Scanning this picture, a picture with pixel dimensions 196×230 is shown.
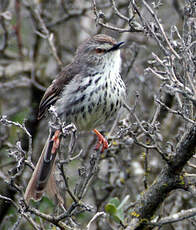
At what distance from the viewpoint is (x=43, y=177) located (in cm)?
456

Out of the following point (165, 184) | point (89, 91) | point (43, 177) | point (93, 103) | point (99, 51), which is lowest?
point (43, 177)

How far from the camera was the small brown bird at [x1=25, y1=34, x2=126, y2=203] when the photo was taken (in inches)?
194

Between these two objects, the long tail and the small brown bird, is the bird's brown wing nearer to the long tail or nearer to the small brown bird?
the small brown bird

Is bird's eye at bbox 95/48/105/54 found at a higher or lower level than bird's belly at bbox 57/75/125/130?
higher

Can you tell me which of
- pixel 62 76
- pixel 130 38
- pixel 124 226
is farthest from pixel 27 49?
pixel 124 226

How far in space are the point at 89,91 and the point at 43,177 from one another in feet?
3.42

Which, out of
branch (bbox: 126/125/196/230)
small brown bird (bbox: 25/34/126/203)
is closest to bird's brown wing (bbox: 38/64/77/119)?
small brown bird (bbox: 25/34/126/203)

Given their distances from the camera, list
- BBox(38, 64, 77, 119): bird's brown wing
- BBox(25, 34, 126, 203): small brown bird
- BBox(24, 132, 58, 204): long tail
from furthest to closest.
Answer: BBox(38, 64, 77, 119): bird's brown wing < BBox(25, 34, 126, 203): small brown bird < BBox(24, 132, 58, 204): long tail

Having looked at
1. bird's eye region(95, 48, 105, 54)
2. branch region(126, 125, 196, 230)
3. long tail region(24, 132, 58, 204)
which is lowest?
long tail region(24, 132, 58, 204)

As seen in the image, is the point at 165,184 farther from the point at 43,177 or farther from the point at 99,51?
the point at 99,51

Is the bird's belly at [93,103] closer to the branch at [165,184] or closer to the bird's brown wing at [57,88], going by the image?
the bird's brown wing at [57,88]

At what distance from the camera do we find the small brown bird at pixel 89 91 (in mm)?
4934

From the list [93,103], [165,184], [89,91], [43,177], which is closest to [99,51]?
[89,91]

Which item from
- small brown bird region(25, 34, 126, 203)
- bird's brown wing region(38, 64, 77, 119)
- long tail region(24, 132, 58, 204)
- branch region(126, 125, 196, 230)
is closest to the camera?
branch region(126, 125, 196, 230)
